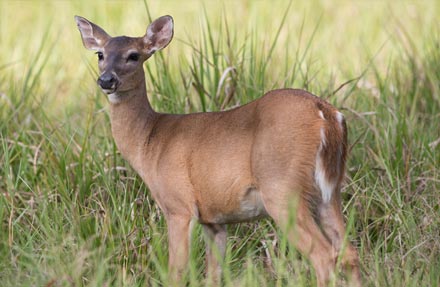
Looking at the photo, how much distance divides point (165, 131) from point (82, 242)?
762mm

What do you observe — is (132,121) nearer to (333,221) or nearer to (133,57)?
(133,57)

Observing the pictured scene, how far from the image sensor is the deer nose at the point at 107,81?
5160 mm

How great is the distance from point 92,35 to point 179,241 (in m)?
1.38

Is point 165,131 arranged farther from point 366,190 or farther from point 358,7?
point 358,7

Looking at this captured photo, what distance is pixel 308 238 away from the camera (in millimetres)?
4605

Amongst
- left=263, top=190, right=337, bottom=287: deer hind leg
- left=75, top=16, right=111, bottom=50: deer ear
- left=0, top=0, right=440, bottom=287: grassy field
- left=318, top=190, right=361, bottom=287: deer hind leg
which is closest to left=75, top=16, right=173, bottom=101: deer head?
left=75, top=16, right=111, bottom=50: deer ear

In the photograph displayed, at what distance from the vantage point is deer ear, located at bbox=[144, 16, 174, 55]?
18.5 feet

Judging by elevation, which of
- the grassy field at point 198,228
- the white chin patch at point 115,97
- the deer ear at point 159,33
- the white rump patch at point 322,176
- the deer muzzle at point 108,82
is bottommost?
the grassy field at point 198,228

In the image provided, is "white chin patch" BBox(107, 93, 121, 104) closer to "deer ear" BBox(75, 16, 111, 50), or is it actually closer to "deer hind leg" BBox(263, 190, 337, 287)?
"deer ear" BBox(75, 16, 111, 50)

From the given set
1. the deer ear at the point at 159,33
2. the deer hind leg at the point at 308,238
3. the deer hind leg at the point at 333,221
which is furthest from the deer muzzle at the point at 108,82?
the deer hind leg at the point at 333,221

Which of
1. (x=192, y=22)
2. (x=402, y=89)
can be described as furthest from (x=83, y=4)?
(x=402, y=89)

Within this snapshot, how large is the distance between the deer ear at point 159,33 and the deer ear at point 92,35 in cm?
22

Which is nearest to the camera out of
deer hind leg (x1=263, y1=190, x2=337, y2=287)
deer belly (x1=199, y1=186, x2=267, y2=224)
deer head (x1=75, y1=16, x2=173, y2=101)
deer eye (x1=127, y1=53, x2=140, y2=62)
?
deer hind leg (x1=263, y1=190, x2=337, y2=287)

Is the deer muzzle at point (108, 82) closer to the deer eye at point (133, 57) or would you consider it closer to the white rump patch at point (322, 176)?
the deer eye at point (133, 57)
